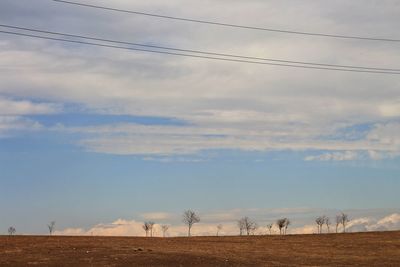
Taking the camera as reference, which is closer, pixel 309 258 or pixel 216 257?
pixel 216 257

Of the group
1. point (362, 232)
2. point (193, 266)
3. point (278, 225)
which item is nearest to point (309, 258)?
point (193, 266)

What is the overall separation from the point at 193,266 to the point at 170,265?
6.22ft

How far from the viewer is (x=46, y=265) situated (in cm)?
5000

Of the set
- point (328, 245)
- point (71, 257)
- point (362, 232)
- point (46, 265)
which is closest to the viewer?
point (46, 265)

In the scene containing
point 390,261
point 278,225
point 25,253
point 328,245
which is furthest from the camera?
point 278,225

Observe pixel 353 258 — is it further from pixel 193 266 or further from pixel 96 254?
pixel 96 254

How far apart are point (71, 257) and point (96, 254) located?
9.72 ft

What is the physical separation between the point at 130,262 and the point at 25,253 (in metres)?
12.3

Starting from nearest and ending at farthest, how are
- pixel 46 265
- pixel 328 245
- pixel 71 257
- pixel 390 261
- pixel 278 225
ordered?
pixel 46 265
pixel 71 257
pixel 390 261
pixel 328 245
pixel 278 225

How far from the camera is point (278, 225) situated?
498 feet

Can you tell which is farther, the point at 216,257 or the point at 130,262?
the point at 216,257

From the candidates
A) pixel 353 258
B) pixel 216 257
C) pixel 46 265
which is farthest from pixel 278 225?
pixel 46 265

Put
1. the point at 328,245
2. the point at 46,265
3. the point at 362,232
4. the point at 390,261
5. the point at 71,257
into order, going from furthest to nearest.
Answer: the point at 362,232 < the point at 328,245 < the point at 390,261 < the point at 71,257 < the point at 46,265

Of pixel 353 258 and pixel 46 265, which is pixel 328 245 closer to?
pixel 353 258
